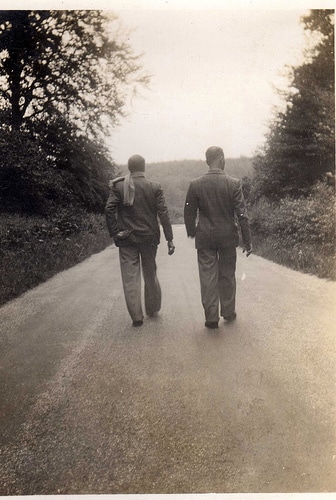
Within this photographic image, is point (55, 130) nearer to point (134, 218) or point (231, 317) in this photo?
point (134, 218)

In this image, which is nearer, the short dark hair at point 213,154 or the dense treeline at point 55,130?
the dense treeline at point 55,130

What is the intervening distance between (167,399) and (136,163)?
2.60 meters

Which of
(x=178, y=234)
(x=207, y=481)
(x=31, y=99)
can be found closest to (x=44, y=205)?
(x=31, y=99)

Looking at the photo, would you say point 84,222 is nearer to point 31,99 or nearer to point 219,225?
point 31,99

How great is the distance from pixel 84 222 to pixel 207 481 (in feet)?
22.3

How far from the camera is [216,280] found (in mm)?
4371

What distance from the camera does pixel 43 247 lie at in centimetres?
696

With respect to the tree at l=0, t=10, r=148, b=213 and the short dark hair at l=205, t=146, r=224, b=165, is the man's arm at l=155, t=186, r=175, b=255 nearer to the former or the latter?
the short dark hair at l=205, t=146, r=224, b=165

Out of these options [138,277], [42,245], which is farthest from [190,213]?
[42,245]

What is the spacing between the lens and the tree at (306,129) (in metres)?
3.96

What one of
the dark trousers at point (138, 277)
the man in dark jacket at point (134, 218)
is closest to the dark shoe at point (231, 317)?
the dark trousers at point (138, 277)

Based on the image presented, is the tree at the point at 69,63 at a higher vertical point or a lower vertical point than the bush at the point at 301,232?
higher

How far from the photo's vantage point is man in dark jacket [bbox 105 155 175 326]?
452cm

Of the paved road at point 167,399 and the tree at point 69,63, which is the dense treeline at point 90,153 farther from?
the paved road at point 167,399
